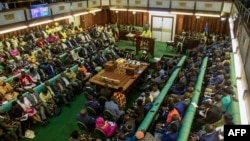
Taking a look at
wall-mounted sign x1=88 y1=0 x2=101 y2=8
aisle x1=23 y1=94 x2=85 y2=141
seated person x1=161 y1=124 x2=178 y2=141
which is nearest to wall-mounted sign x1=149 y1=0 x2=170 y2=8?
wall-mounted sign x1=88 y1=0 x2=101 y2=8

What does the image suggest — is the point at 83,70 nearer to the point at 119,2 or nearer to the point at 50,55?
the point at 50,55

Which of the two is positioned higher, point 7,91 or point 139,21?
point 139,21

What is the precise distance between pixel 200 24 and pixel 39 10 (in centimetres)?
1122

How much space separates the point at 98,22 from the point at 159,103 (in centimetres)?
1331

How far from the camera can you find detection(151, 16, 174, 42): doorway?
682 inches

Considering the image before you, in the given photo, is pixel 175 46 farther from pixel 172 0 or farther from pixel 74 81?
pixel 74 81

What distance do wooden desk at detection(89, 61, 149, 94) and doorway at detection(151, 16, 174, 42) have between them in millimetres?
7627

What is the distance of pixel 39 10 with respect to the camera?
11.3 m

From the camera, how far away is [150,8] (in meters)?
15.3

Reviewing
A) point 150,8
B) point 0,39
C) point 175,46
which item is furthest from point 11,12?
point 175,46

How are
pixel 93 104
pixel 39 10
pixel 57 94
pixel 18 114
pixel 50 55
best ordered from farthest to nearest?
pixel 50 55 < pixel 39 10 < pixel 57 94 < pixel 93 104 < pixel 18 114

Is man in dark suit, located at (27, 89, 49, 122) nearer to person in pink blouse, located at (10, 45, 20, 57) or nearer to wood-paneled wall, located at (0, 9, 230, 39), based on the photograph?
person in pink blouse, located at (10, 45, 20, 57)

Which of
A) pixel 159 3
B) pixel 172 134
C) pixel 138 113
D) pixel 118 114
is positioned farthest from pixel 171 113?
pixel 159 3

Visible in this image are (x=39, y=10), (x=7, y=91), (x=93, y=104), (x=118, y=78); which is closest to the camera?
(x=93, y=104)
